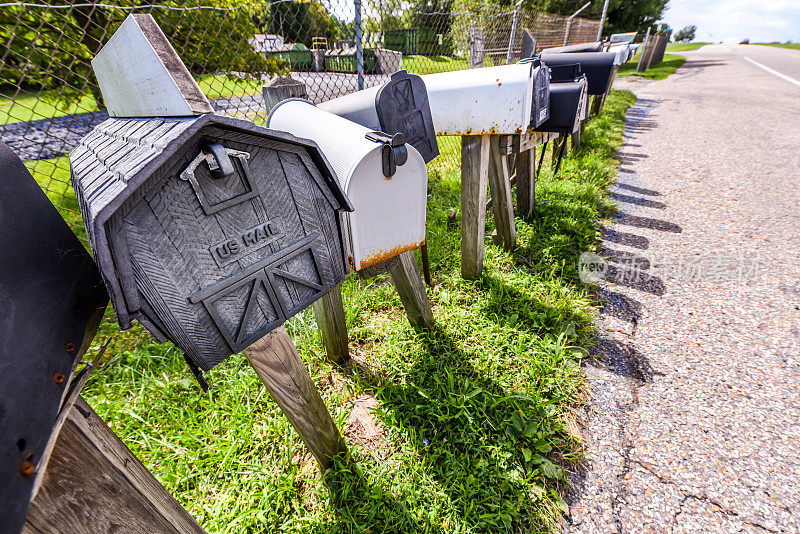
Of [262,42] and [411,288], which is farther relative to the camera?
[262,42]

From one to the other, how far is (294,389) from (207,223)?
714 mm

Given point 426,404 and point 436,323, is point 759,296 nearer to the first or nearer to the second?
point 436,323

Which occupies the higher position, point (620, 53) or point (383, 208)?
point (620, 53)

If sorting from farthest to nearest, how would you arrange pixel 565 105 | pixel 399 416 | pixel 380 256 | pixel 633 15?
pixel 633 15, pixel 565 105, pixel 399 416, pixel 380 256

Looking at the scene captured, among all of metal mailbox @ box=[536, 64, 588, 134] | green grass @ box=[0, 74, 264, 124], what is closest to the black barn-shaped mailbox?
green grass @ box=[0, 74, 264, 124]

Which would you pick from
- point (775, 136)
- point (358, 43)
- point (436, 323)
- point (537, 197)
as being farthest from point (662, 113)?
point (436, 323)

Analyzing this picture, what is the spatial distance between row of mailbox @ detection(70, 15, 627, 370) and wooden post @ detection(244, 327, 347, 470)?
0.47 ft

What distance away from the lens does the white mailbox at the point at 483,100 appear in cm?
192

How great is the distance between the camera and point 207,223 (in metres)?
0.82

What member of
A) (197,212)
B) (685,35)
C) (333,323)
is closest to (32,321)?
(197,212)

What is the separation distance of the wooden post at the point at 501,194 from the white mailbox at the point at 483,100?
1.29ft

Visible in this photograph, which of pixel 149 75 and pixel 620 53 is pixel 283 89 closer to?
pixel 149 75

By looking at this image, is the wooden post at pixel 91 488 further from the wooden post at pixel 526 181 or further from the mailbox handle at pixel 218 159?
the wooden post at pixel 526 181

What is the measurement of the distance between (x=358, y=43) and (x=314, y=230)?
2.30 m
